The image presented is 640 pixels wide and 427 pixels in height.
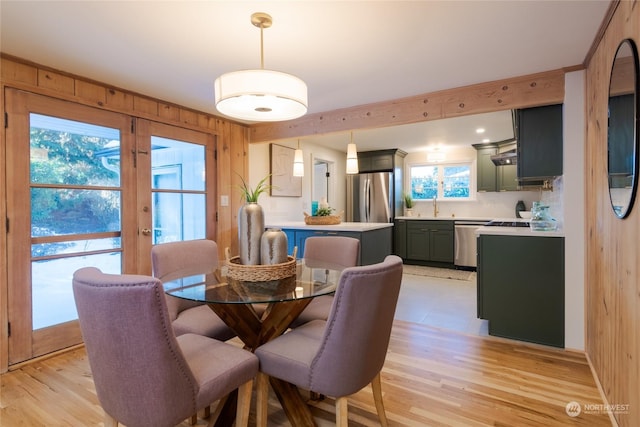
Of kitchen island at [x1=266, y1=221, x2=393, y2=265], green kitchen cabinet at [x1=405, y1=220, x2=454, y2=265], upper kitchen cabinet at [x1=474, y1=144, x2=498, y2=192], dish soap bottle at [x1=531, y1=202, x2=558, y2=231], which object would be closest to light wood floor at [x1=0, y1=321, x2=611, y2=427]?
dish soap bottle at [x1=531, y1=202, x2=558, y2=231]

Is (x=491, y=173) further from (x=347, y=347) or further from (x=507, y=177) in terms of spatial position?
(x=347, y=347)

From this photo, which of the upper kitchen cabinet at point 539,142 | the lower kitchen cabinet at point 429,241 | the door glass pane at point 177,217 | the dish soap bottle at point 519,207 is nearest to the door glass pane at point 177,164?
the door glass pane at point 177,217

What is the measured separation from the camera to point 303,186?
507 cm

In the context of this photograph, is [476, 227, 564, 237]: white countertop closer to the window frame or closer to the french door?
the french door

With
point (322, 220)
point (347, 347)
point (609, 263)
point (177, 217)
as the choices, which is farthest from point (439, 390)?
point (177, 217)

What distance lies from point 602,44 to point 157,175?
3.60m

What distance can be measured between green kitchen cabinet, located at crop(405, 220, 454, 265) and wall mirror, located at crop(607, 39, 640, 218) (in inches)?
153

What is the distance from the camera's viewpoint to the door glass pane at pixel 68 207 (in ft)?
7.84

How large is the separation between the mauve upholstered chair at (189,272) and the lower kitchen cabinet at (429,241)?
13.7 feet

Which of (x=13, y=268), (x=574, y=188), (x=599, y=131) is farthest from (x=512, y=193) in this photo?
(x=13, y=268)

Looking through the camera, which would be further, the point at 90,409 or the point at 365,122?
the point at 365,122

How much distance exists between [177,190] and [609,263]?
3520 millimetres

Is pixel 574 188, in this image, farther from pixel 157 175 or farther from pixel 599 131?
pixel 157 175

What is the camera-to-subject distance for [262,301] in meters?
1.38
